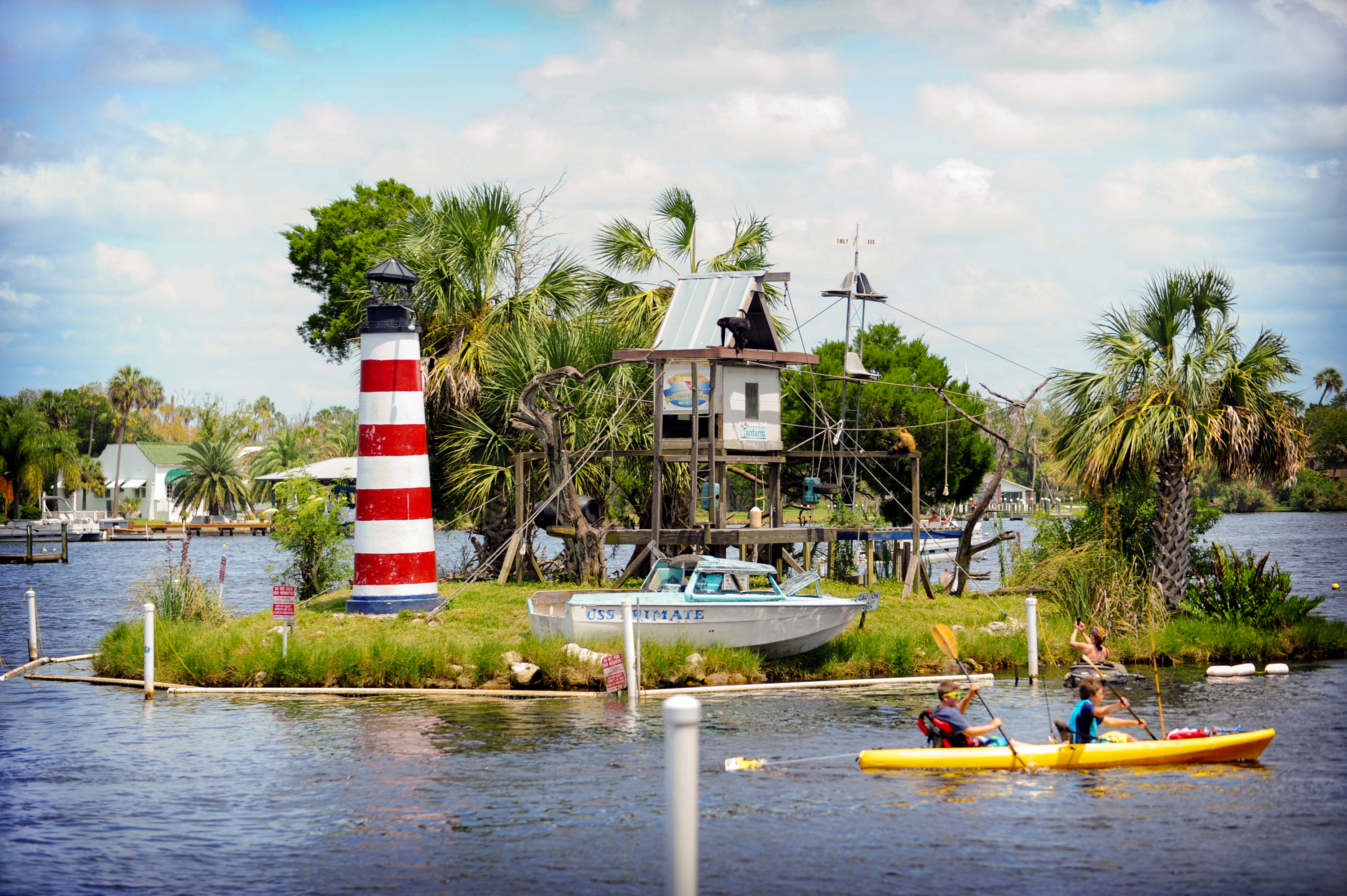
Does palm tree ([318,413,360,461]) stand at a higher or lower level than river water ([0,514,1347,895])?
higher

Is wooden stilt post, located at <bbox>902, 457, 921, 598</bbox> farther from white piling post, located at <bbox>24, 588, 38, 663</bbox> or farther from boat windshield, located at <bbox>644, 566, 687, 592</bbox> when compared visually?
white piling post, located at <bbox>24, 588, 38, 663</bbox>

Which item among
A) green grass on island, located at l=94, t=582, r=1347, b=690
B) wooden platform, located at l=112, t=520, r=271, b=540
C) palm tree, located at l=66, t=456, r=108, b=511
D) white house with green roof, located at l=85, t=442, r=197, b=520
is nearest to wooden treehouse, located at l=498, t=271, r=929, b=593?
green grass on island, located at l=94, t=582, r=1347, b=690

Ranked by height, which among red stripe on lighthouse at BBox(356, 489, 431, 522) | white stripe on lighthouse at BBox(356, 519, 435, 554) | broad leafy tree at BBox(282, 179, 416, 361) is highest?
broad leafy tree at BBox(282, 179, 416, 361)

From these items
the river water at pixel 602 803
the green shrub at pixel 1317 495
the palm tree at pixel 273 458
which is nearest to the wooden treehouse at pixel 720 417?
the river water at pixel 602 803

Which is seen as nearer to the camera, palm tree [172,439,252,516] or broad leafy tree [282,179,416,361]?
broad leafy tree [282,179,416,361]

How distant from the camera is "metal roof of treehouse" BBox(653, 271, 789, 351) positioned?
27344 millimetres

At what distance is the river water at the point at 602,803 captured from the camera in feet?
37.2

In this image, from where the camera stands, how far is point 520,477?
28.3 metres

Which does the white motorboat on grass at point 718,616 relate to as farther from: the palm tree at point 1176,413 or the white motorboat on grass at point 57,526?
the white motorboat on grass at point 57,526

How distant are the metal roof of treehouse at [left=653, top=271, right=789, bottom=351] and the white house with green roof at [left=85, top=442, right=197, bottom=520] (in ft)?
292

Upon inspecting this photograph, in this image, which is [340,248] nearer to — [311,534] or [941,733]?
[311,534]

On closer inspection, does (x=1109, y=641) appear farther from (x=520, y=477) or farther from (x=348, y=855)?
(x=348, y=855)

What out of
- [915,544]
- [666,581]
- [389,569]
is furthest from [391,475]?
[915,544]

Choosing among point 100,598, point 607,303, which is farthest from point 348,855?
point 100,598
